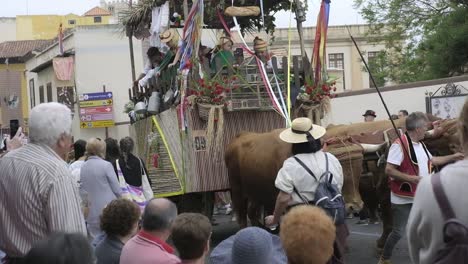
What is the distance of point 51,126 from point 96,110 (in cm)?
3600

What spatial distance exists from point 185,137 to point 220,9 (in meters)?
2.53

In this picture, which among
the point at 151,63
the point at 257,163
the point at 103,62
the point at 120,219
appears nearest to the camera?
the point at 120,219

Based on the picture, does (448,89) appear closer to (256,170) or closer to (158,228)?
(256,170)

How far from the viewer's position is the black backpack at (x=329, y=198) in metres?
6.33

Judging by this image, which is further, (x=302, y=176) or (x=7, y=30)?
(x=7, y=30)

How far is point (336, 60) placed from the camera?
188 feet

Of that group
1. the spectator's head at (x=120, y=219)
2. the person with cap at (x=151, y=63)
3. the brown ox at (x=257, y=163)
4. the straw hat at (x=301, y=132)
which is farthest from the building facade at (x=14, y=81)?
the spectator's head at (x=120, y=219)

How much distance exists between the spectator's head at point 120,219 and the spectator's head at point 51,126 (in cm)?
101

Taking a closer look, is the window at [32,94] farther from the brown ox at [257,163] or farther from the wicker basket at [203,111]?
the wicker basket at [203,111]

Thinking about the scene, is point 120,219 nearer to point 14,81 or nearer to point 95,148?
point 95,148

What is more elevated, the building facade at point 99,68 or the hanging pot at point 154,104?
the building facade at point 99,68

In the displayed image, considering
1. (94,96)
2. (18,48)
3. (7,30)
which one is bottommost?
(94,96)

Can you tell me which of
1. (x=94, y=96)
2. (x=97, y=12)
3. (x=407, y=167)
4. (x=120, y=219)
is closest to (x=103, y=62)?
(x=94, y=96)

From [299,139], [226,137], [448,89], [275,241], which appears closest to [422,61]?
[448,89]
